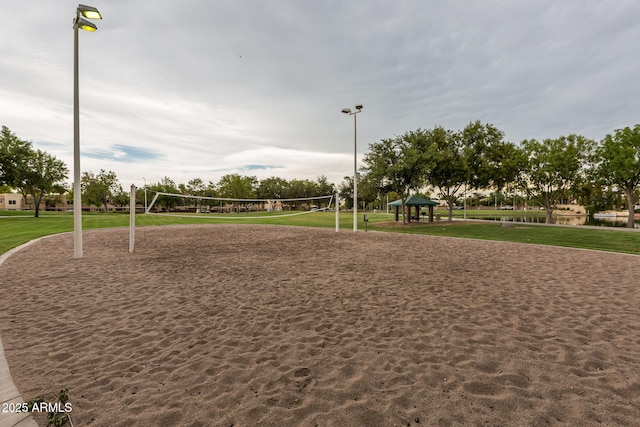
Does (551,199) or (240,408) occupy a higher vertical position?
(551,199)

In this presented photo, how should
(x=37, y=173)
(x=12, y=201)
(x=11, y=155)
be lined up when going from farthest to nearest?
(x=12, y=201) < (x=37, y=173) < (x=11, y=155)

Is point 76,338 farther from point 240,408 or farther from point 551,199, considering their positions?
point 551,199

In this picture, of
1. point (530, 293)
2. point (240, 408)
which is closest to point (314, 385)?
point (240, 408)

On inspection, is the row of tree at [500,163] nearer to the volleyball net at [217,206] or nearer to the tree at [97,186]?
the volleyball net at [217,206]

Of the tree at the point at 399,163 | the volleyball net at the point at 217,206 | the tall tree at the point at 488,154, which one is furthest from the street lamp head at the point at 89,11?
the volleyball net at the point at 217,206

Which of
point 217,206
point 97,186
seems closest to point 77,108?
point 97,186

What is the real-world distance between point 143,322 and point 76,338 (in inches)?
35.8

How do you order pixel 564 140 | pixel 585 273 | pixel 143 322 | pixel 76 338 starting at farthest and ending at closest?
pixel 564 140
pixel 585 273
pixel 143 322
pixel 76 338

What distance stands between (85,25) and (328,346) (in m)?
13.4

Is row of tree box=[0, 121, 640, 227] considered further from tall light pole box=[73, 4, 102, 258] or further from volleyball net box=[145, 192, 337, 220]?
volleyball net box=[145, 192, 337, 220]

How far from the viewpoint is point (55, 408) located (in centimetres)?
282

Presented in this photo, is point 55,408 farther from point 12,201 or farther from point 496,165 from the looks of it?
point 12,201

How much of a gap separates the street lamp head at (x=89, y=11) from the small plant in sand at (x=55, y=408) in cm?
1206

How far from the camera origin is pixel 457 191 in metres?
32.3
